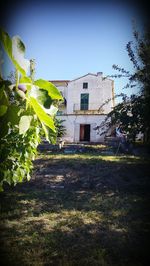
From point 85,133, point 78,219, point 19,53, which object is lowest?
point 78,219

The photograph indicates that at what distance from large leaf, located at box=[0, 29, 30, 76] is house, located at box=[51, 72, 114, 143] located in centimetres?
2375

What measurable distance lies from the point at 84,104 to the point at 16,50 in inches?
1028

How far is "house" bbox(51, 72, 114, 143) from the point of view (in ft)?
81.8

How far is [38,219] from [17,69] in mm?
5233

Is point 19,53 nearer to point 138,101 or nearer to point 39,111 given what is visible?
Answer: point 39,111

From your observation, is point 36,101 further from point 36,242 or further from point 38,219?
point 38,219

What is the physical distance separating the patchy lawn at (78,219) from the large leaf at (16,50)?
1.70m

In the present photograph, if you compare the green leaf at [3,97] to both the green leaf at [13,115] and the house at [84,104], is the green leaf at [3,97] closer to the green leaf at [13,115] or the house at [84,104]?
the green leaf at [13,115]

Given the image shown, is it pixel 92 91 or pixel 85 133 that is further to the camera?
Answer: pixel 92 91

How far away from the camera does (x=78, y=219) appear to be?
5.23 metres

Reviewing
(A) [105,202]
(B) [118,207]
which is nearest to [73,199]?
(A) [105,202]

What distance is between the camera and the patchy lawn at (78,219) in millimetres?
3668

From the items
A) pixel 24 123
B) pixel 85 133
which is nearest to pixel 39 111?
pixel 24 123

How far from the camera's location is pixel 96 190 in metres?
7.62
